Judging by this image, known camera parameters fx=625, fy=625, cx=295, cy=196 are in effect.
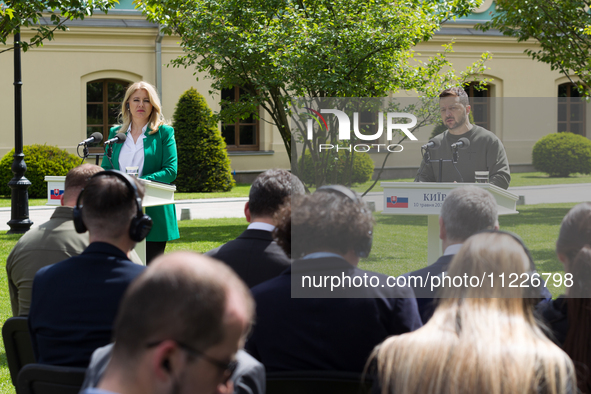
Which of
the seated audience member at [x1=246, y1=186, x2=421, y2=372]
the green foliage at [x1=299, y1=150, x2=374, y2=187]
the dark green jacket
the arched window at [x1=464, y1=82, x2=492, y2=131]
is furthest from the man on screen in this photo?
the dark green jacket

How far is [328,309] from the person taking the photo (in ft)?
7.02

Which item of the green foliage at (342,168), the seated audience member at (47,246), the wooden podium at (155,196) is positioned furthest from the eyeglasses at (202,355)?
the wooden podium at (155,196)

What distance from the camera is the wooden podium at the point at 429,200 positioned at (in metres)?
2.85

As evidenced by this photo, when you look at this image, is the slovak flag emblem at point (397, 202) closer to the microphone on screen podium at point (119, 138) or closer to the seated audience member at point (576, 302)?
the seated audience member at point (576, 302)

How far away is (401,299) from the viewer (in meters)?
2.17

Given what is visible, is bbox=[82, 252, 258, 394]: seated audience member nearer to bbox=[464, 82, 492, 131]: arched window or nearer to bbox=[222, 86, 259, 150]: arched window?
bbox=[464, 82, 492, 131]: arched window

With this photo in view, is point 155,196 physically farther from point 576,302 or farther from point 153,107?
point 576,302

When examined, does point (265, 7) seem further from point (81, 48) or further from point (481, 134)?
point (81, 48)

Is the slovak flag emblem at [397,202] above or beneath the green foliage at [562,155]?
beneath

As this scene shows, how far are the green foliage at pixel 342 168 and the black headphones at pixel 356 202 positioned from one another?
0.59 ft

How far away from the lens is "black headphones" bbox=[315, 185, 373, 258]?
2285 millimetres

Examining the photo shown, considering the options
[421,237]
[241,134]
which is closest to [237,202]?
[241,134]

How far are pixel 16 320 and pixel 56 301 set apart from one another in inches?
15.7

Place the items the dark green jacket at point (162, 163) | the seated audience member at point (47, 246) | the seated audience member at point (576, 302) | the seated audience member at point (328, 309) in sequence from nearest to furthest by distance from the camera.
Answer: the seated audience member at point (576, 302) → the seated audience member at point (328, 309) → the seated audience member at point (47, 246) → the dark green jacket at point (162, 163)
